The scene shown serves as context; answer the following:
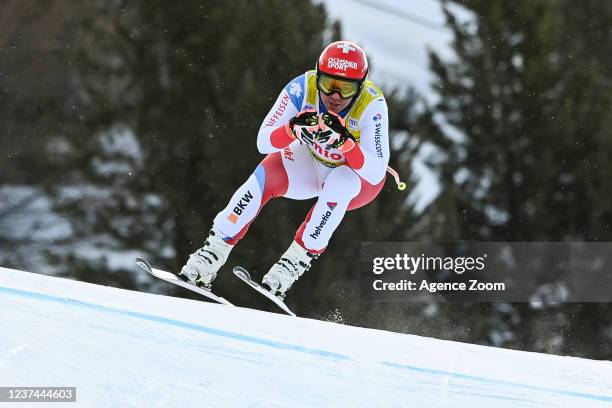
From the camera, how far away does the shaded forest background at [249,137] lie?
15.2 meters

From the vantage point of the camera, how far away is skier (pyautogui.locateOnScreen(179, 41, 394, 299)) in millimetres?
5984

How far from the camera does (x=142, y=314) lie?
20.6ft

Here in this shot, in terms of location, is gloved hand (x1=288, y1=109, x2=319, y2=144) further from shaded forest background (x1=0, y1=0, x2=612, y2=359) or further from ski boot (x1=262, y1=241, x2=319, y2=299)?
shaded forest background (x1=0, y1=0, x2=612, y2=359)

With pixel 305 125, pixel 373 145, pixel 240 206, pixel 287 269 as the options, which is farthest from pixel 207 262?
pixel 373 145

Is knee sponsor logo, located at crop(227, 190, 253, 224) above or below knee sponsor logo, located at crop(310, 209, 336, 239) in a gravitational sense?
below

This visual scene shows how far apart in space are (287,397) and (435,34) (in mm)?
15992

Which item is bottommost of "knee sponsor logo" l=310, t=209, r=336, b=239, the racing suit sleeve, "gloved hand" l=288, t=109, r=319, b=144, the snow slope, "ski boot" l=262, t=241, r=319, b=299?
the snow slope

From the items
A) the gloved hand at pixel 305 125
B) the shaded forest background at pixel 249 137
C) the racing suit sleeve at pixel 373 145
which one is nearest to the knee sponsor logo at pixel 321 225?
the racing suit sleeve at pixel 373 145

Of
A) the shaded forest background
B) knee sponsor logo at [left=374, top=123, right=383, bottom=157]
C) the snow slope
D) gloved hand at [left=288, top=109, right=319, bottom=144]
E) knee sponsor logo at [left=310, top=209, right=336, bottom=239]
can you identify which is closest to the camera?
the snow slope

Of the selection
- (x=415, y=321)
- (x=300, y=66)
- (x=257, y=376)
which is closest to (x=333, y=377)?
(x=257, y=376)

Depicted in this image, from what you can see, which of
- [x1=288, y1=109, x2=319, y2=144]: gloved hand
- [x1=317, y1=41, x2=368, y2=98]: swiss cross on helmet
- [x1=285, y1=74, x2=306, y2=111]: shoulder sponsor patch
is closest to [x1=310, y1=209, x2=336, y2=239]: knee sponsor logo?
[x1=288, y1=109, x2=319, y2=144]: gloved hand

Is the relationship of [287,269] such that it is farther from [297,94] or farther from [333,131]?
[297,94]

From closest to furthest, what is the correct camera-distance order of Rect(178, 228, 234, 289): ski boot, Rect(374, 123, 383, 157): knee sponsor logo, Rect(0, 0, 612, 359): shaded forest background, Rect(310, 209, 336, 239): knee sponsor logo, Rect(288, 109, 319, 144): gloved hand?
Rect(288, 109, 319, 144): gloved hand
Rect(374, 123, 383, 157): knee sponsor logo
Rect(310, 209, 336, 239): knee sponsor logo
Rect(178, 228, 234, 289): ski boot
Rect(0, 0, 612, 359): shaded forest background

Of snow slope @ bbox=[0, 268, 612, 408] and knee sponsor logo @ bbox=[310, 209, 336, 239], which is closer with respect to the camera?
snow slope @ bbox=[0, 268, 612, 408]
